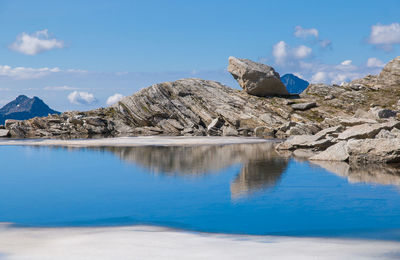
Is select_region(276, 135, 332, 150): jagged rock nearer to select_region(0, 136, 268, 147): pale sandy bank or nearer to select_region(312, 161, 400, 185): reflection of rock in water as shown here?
select_region(312, 161, 400, 185): reflection of rock in water

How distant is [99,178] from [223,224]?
12.3m

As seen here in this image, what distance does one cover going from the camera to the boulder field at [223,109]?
2908 inches

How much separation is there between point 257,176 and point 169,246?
42.1 feet

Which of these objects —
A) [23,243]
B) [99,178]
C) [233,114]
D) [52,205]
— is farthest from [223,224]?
[233,114]

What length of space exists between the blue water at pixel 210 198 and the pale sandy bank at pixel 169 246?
1.02 m

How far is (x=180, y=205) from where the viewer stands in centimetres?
1633

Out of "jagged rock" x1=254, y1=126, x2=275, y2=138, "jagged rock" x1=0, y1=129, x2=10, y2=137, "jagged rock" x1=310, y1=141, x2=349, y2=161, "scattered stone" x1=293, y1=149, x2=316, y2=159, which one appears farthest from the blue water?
"jagged rock" x1=0, y1=129, x2=10, y2=137

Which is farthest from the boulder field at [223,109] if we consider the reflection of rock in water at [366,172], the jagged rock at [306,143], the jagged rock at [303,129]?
the reflection of rock in water at [366,172]

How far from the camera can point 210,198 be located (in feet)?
57.3

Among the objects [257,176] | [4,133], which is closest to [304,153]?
[257,176]

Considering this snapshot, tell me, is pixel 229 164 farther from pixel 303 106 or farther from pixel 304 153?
pixel 303 106

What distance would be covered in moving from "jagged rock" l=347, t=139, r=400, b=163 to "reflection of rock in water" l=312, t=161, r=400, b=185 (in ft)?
3.22

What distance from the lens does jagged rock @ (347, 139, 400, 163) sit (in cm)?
2659

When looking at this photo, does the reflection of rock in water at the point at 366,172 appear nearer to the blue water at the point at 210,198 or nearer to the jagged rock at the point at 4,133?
the blue water at the point at 210,198
